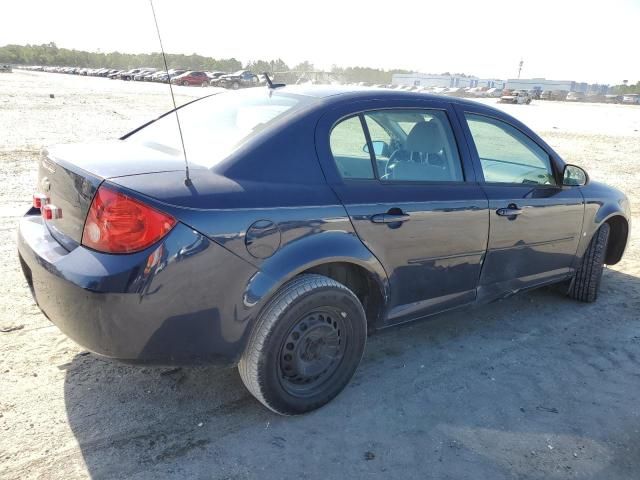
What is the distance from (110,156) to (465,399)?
2.42 m

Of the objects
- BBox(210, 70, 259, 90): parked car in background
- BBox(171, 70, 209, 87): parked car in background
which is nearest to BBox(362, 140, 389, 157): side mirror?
BBox(210, 70, 259, 90): parked car in background

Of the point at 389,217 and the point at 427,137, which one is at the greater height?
the point at 427,137

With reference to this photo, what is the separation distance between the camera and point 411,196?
3.01 meters

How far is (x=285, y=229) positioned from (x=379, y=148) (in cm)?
92

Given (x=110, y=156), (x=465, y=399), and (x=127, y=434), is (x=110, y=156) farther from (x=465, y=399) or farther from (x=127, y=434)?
(x=465, y=399)

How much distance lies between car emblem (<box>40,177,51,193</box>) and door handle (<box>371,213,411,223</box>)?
5.75 ft

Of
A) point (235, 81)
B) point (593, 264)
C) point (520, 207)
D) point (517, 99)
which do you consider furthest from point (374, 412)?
point (235, 81)

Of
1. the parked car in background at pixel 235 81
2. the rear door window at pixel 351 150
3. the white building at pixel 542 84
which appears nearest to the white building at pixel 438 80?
the white building at pixel 542 84

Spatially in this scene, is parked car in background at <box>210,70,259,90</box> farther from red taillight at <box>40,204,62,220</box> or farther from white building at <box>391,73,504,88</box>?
white building at <box>391,73,504,88</box>

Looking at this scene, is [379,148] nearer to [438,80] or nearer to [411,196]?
[411,196]

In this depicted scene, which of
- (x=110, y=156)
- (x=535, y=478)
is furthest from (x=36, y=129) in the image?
(x=535, y=478)

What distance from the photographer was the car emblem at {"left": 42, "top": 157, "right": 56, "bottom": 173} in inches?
107

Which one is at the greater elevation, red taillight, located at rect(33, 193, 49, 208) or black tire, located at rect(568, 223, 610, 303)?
red taillight, located at rect(33, 193, 49, 208)

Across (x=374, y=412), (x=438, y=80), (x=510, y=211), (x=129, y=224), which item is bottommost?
(x=374, y=412)
